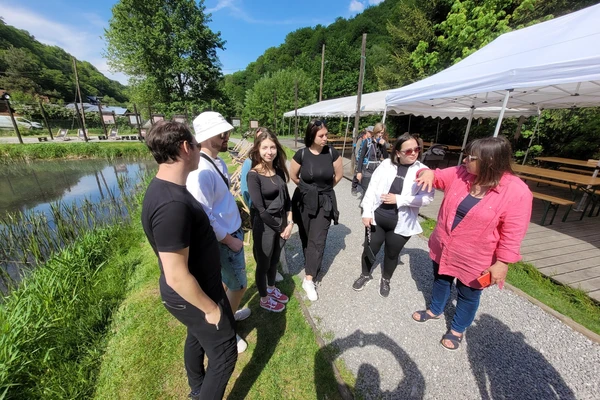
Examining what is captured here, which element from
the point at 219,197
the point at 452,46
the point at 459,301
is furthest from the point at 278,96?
the point at 459,301

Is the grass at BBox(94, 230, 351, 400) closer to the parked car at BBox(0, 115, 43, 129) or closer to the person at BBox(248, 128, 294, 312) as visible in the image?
the person at BBox(248, 128, 294, 312)

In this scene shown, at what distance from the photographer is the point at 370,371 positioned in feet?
6.81

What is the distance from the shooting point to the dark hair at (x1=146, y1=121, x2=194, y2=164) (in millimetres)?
1160

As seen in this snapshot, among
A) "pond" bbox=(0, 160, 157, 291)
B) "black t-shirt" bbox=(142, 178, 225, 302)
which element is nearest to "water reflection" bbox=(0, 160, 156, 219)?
"pond" bbox=(0, 160, 157, 291)

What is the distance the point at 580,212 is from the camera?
17.7 ft

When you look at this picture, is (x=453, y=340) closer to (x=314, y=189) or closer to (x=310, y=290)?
(x=310, y=290)

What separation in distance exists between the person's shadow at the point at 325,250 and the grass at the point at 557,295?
96.4 inches

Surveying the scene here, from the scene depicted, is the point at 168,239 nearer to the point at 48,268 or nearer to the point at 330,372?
the point at 330,372

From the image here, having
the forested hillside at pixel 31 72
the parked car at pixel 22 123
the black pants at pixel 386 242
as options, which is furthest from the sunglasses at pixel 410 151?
the parked car at pixel 22 123

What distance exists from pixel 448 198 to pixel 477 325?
1595 mm

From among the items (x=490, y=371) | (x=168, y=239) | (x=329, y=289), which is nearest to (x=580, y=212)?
(x=490, y=371)

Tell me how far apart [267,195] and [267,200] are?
5 centimetres

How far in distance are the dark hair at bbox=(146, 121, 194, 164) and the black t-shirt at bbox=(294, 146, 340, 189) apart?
159cm

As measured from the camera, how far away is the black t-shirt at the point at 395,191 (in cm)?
256
